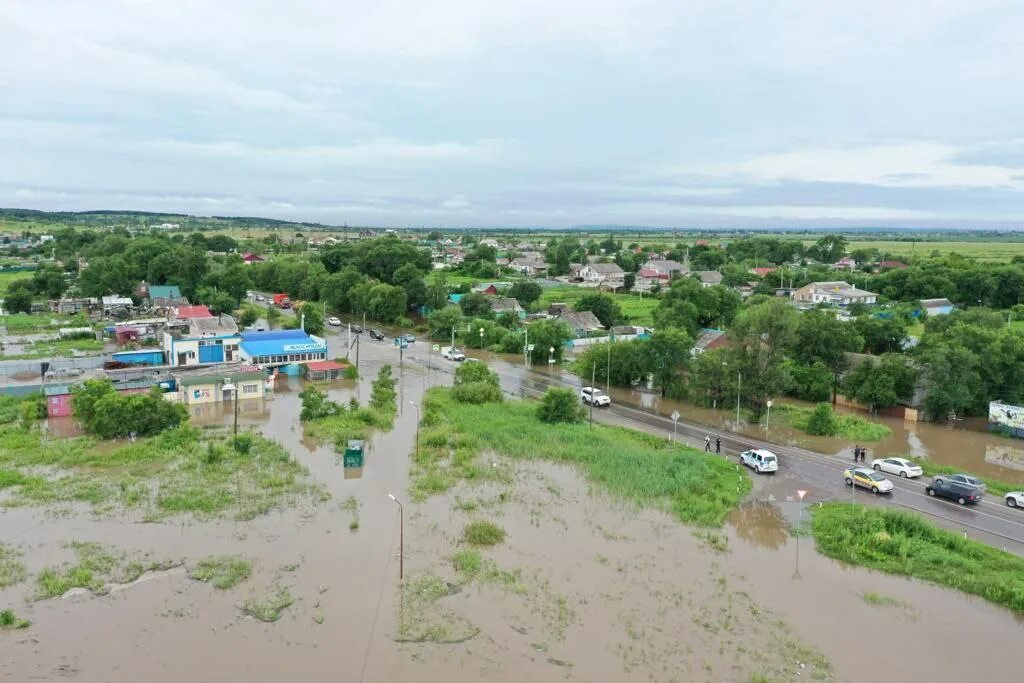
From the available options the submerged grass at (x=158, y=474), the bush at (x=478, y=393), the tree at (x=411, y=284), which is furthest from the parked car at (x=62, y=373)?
the tree at (x=411, y=284)

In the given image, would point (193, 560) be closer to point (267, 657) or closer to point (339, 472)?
point (267, 657)

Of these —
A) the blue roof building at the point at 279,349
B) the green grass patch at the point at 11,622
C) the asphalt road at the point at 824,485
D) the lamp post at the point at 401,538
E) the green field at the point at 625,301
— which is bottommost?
the green grass patch at the point at 11,622

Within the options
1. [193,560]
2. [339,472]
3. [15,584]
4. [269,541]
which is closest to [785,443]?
[339,472]

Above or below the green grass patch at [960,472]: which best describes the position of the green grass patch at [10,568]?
below

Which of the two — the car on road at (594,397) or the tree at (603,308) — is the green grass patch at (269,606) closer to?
the car on road at (594,397)

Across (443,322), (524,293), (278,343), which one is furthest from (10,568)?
(524,293)
